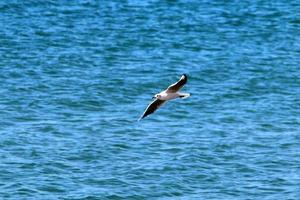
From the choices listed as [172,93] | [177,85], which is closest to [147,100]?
[172,93]

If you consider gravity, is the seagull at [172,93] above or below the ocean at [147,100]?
above

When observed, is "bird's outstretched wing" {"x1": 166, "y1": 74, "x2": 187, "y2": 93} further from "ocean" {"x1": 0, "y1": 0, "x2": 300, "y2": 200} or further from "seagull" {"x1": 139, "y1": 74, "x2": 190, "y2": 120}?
"ocean" {"x1": 0, "y1": 0, "x2": 300, "y2": 200}

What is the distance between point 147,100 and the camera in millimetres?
37969

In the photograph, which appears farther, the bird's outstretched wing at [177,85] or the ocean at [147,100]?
the ocean at [147,100]

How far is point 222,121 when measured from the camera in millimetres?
35469

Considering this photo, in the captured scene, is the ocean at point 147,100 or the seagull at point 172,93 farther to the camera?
the ocean at point 147,100

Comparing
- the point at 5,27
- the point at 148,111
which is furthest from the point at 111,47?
the point at 148,111

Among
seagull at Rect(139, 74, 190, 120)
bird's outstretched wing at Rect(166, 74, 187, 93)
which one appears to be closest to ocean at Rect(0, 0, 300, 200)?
seagull at Rect(139, 74, 190, 120)

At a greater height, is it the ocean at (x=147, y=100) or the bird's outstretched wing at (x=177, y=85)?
the bird's outstretched wing at (x=177, y=85)

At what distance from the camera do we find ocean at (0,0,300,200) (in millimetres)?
29812

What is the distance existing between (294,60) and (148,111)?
2181 cm

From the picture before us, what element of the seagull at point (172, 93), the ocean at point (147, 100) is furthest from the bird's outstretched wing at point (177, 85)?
the ocean at point (147, 100)

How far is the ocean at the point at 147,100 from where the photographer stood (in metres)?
29.8

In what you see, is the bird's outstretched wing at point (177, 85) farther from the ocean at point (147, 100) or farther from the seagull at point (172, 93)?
the ocean at point (147, 100)
